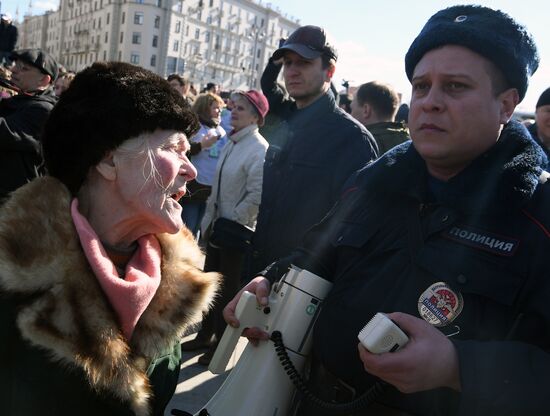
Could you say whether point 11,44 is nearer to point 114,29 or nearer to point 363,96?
point 363,96

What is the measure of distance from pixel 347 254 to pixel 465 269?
0.45m

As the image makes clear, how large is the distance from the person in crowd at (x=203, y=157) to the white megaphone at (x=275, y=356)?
332cm

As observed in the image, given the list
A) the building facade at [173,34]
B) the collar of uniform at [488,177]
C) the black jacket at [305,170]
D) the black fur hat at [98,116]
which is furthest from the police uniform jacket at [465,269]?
the building facade at [173,34]

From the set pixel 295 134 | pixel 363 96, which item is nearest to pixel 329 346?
pixel 295 134

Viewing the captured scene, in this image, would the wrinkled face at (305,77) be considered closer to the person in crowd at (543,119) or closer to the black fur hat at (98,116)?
the black fur hat at (98,116)

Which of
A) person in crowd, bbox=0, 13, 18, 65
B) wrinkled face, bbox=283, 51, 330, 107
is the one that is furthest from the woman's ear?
person in crowd, bbox=0, 13, 18, 65

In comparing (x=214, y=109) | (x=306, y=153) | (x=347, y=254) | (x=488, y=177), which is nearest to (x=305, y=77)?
(x=306, y=153)

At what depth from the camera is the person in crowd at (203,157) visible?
17.3 feet

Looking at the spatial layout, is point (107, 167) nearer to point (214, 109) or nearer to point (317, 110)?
point (317, 110)

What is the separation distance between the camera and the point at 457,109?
1.57 meters

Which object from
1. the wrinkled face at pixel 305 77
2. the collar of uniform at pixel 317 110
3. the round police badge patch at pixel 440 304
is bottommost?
the round police badge patch at pixel 440 304

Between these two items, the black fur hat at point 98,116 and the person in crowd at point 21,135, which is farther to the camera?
the person in crowd at point 21,135

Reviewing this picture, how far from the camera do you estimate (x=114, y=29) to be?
2911 inches

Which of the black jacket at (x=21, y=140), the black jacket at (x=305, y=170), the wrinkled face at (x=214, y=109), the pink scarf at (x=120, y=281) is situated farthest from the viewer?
the wrinkled face at (x=214, y=109)
